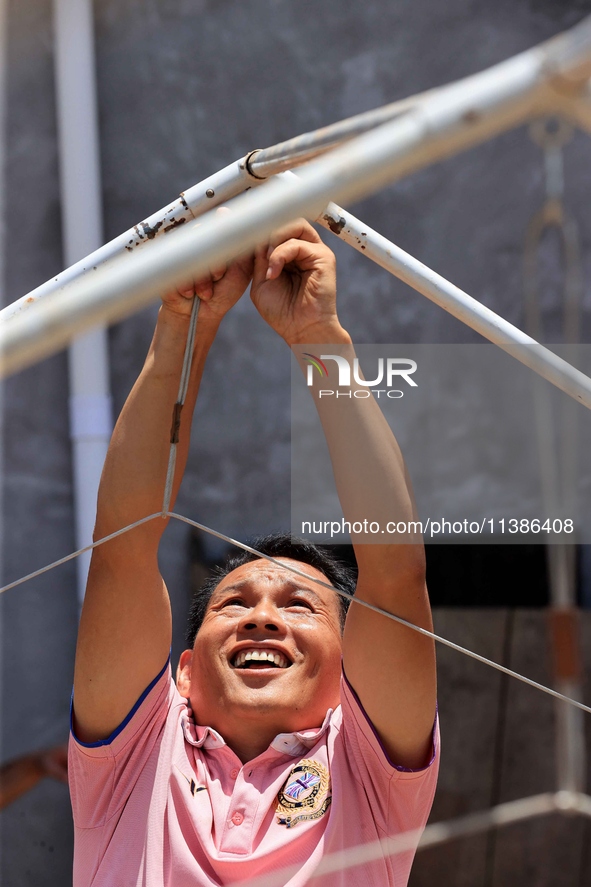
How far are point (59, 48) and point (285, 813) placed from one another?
4.34ft

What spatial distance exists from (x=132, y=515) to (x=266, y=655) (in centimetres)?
24

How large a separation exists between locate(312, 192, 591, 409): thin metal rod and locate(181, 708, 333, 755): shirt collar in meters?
0.47

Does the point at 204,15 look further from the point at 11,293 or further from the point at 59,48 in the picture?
the point at 11,293

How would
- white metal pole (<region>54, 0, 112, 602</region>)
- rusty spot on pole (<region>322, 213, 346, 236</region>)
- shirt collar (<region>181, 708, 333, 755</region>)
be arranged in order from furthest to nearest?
white metal pole (<region>54, 0, 112, 602</region>), shirt collar (<region>181, 708, 333, 755</region>), rusty spot on pole (<region>322, 213, 346, 236</region>)

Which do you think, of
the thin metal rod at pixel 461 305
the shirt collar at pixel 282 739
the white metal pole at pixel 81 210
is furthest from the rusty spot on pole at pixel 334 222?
the white metal pole at pixel 81 210

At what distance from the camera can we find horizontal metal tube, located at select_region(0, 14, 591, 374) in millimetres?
502

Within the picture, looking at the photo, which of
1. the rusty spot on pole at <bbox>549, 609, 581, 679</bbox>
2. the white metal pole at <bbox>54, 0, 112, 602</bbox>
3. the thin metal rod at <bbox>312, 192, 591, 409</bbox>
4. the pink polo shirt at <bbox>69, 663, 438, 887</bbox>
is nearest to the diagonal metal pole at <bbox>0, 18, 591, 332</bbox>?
the thin metal rod at <bbox>312, 192, 591, 409</bbox>

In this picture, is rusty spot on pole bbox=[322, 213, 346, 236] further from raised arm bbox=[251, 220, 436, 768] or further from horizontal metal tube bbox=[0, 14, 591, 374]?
horizontal metal tube bbox=[0, 14, 591, 374]

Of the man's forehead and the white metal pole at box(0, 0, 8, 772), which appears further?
the white metal pole at box(0, 0, 8, 772)

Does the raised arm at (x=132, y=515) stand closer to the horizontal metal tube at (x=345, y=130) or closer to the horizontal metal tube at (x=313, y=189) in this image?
the horizontal metal tube at (x=345, y=130)

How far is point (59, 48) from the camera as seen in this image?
156cm

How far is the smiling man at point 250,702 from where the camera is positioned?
2.91 ft

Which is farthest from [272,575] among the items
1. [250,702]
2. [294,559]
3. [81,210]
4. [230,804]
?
[81,210]

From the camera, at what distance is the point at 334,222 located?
2.80 ft
